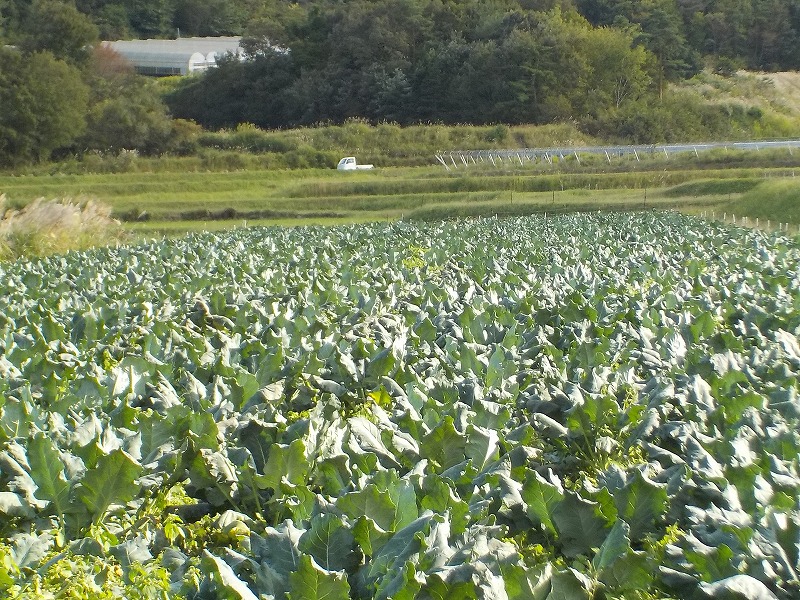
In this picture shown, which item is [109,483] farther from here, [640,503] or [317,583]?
[640,503]

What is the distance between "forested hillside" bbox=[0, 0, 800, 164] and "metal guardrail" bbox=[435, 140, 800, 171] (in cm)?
849

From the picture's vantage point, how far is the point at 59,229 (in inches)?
912

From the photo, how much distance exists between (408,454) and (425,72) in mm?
63579

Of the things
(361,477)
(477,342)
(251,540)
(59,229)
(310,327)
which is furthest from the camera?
(59,229)

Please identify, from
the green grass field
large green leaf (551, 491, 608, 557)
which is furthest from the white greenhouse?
large green leaf (551, 491, 608, 557)

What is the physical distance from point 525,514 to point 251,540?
1.14m

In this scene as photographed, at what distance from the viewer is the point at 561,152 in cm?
5194

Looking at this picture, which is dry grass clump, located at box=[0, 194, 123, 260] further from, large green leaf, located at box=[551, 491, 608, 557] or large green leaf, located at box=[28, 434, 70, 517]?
large green leaf, located at box=[551, 491, 608, 557]

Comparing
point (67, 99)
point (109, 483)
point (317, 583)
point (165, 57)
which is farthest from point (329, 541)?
point (165, 57)

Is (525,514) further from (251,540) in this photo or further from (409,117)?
(409,117)

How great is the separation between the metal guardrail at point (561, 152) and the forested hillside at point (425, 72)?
8491 millimetres

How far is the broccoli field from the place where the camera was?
307 cm

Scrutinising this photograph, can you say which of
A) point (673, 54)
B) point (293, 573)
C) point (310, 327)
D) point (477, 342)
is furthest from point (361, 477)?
point (673, 54)

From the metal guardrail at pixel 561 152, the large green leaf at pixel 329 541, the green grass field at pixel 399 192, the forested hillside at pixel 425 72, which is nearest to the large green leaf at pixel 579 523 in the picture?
the large green leaf at pixel 329 541
